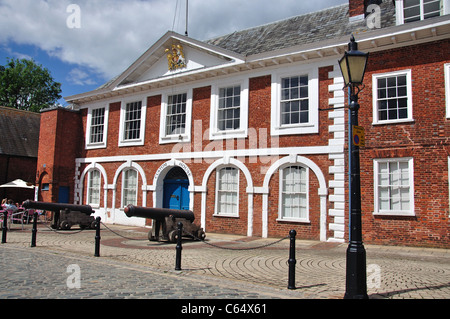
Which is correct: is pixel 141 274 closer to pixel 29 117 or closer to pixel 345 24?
pixel 345 24

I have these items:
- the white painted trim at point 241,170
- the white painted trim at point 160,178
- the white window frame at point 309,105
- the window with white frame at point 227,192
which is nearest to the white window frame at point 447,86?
the white window frame at point 309,105

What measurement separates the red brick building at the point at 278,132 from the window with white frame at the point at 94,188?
100mm

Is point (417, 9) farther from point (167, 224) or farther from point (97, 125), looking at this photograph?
point (97, 125)

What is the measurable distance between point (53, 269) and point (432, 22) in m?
12.8

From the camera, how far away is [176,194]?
18.5 metres

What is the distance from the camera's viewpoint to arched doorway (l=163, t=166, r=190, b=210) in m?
18.3

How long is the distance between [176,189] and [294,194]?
6.21 meters

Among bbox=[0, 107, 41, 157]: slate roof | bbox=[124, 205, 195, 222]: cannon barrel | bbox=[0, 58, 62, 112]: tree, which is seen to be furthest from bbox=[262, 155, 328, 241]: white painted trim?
bbox=[0, 58, 62, 112]: tree

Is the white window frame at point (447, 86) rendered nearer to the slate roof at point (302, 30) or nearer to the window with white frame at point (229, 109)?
the slate roof at point (302, 30)

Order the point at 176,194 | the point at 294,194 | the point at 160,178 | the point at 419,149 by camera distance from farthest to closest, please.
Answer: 1. the point at 160,178
2. the point at 176,194
3. the point at 294,194
4. the point at 419,149

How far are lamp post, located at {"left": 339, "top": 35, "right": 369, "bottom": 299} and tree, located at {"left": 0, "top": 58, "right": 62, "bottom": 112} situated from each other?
1650 inches

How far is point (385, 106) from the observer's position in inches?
524

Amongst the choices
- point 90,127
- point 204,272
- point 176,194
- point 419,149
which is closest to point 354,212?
point 204,272
